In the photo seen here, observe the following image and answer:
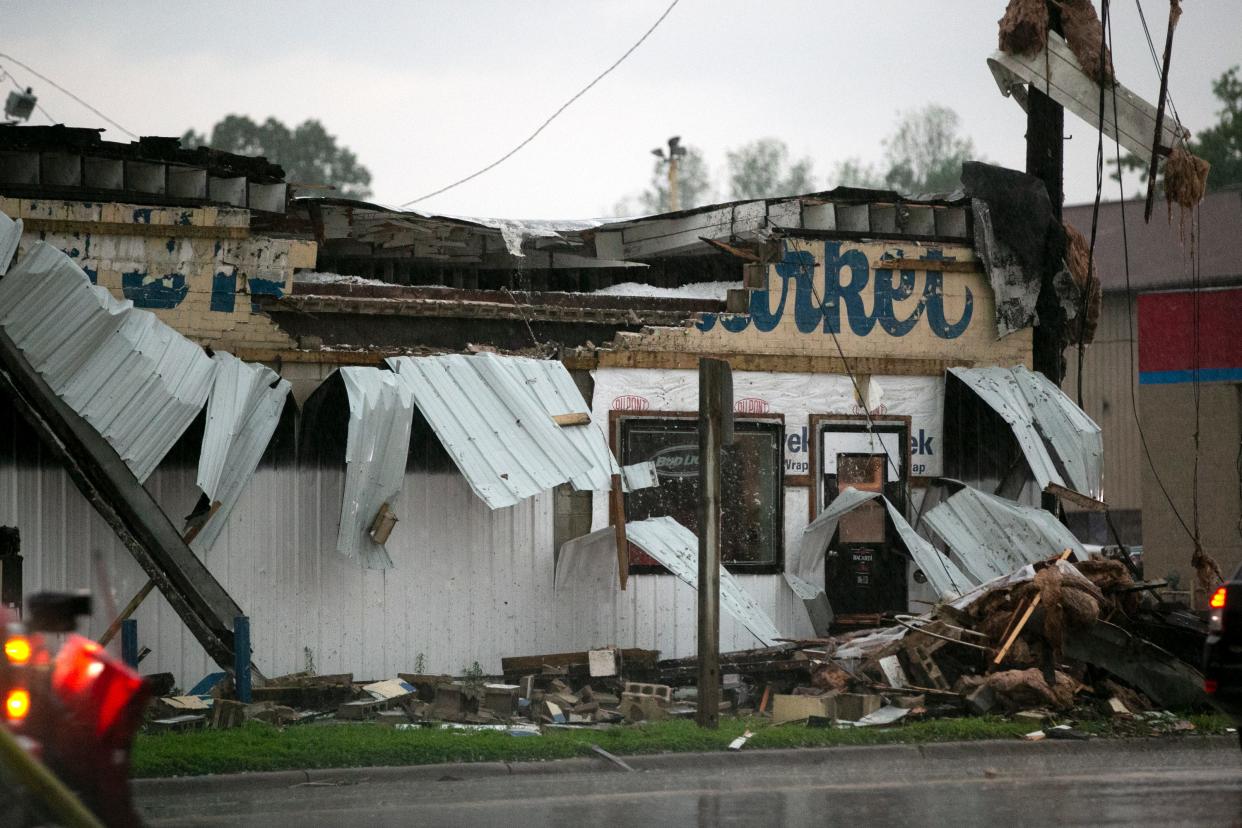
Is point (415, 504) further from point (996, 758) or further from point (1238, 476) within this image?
point (1238, 476)

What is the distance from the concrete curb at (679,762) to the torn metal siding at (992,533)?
12.8 feet

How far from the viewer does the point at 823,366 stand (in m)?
15.9

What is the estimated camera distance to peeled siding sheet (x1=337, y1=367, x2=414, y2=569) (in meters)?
12.9

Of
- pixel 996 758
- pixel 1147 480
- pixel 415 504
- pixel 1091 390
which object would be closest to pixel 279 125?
pixel 1091 390

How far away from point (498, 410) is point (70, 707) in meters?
8.95

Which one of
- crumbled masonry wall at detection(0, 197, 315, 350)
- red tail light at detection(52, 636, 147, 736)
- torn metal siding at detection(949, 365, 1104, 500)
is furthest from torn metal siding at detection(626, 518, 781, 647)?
red tail light at detection(52, 636, 147, 736)

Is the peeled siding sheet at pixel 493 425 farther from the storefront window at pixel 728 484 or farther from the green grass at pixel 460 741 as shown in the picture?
the green grass at pixel 460 741

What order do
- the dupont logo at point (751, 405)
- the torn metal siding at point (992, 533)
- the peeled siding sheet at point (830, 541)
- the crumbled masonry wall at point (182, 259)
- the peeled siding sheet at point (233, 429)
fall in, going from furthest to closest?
the dupont logo at point (751, 405), the torn metal siding at point (992, 533), the peeled siding sheet at point (830, 541), the crumbled masonry wall at point (182, 259), the peeled siding sheet at point (233, 429)

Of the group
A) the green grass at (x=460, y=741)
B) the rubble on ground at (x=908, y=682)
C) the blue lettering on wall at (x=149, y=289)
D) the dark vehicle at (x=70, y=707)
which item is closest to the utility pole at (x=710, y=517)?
the green grass at (x=460, y=741)

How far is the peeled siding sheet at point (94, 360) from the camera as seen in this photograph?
12.2 meters

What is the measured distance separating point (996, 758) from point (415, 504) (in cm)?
602

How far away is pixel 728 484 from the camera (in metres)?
15.6

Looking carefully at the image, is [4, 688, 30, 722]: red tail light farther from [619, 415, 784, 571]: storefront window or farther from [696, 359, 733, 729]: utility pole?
[619, 415, 784, 571]: storefront window

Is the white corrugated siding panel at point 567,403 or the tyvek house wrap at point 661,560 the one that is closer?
the white corrugated siding panel at point 567,403
